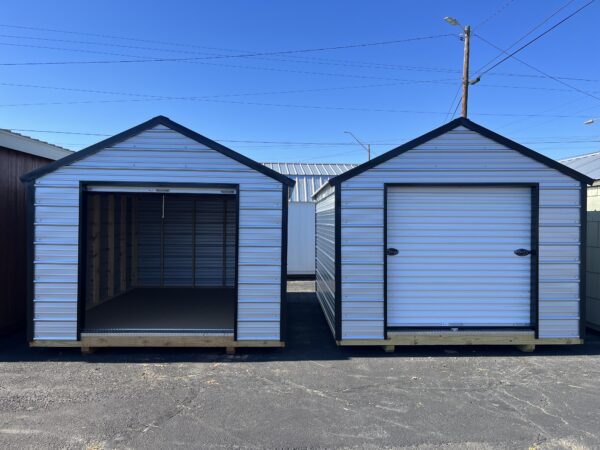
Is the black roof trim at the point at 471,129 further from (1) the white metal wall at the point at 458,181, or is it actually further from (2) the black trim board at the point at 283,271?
(2) the black trim board at the point at 283,271

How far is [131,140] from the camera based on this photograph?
575 centimetres

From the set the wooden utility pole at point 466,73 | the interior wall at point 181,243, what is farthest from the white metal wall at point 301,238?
the wooden utility pole at point 466,73

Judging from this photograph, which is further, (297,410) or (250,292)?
(250,292)

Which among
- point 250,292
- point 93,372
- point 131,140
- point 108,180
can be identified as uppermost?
point 131,140

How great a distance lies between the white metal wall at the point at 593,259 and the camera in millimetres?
7062

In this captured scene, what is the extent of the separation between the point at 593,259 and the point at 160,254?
30.8ft

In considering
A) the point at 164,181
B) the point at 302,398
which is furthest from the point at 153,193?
the point at 302,398

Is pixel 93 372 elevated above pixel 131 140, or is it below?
below

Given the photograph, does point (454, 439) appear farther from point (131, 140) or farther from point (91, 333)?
point (131, 140)

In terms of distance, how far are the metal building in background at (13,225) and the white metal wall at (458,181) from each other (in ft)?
17.9

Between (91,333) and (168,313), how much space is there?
171 centimetres

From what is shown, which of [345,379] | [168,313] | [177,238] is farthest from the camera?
[177,238]

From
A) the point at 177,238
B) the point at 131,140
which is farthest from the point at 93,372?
the point at 177,238

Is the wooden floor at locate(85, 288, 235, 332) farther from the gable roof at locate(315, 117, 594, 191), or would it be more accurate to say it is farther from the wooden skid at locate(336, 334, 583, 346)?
the gable roof at locate(315, 117, 594, 191)
